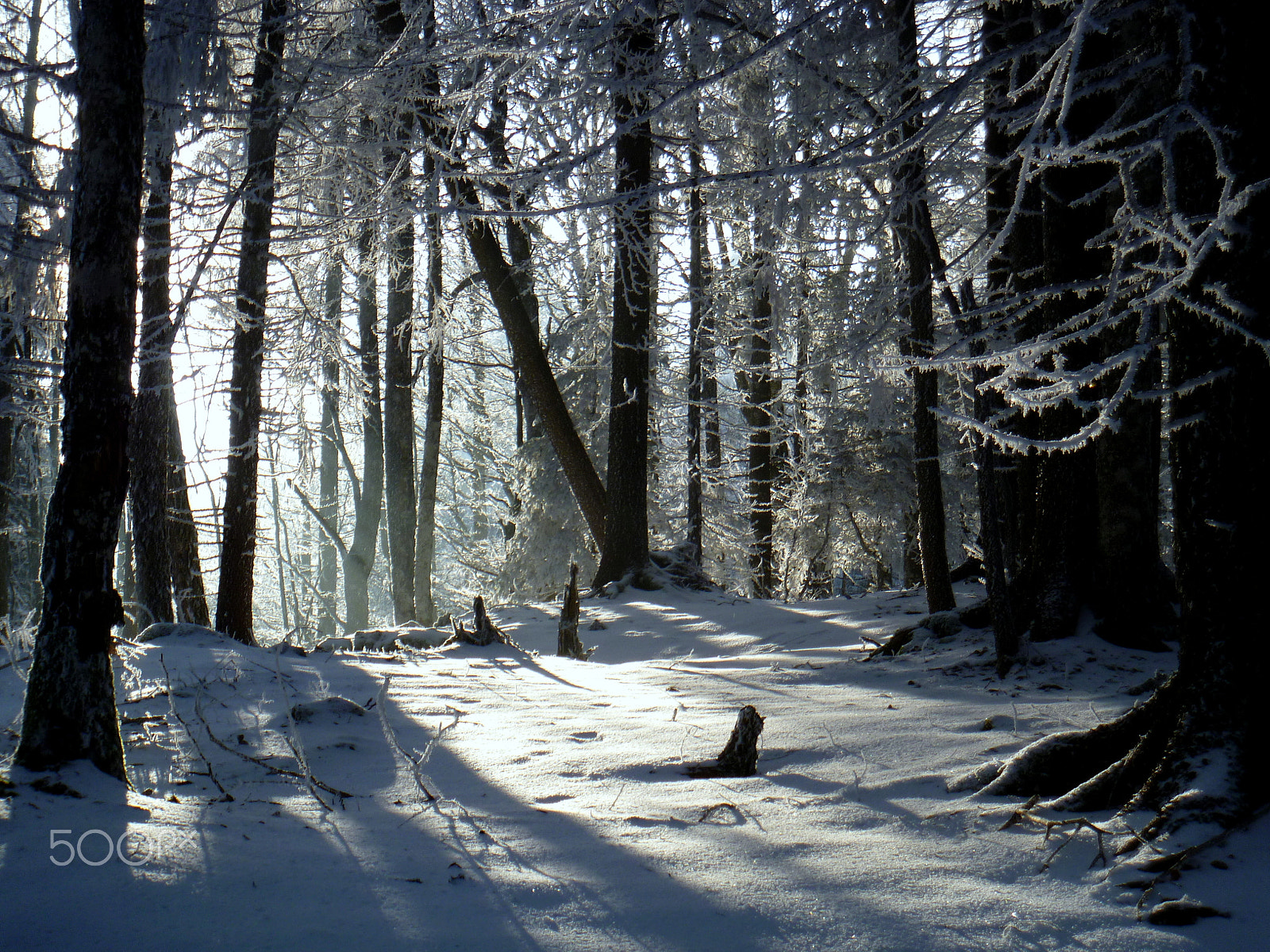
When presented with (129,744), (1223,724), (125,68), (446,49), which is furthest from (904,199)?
(129,744)

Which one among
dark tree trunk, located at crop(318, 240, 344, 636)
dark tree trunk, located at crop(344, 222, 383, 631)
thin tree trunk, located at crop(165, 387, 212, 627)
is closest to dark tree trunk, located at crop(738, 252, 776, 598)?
dark tree trunk, located at crop(344, 222, 383, 631)

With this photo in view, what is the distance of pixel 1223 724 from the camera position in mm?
2320

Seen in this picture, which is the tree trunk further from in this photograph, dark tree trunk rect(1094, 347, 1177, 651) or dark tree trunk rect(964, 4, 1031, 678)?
dark tree trunk rect(1094, 347, 1177, 651)

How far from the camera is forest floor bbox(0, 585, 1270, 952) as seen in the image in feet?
5.91

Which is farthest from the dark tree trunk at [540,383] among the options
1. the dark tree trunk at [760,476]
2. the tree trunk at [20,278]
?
the dark tree trunk at [760,476]

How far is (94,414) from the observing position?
8.40 ft

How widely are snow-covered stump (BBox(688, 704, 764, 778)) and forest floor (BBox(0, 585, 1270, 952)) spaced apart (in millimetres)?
95

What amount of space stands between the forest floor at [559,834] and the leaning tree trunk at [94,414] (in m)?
0.17

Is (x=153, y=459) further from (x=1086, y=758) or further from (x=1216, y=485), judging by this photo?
(x=1216, y=485)

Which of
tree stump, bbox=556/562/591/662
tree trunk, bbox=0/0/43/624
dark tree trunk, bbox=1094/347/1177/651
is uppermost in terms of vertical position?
tree trunk, bbox=0/0/43/624

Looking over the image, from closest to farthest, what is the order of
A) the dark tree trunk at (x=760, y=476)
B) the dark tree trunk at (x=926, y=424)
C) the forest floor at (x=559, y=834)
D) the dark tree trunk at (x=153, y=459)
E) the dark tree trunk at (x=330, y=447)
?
the forest floor at (x=559, y=834)
the dark tree trunk at (x=926, y=424)
the dark tree trunk at (x=153, y=459)
the dark tree trunk at (x=330, y=447)
the dark tree trunk at (x=760, y=476)

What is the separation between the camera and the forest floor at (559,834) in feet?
5.91

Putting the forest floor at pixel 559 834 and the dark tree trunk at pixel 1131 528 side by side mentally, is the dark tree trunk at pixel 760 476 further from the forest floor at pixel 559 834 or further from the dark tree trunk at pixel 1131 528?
the forest floor at pixel 559 834

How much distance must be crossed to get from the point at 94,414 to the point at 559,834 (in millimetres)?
1914
